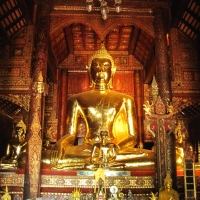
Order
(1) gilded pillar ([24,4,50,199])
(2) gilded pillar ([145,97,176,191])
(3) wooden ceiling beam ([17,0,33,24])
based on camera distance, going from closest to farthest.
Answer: (2) gilded pillar ([145,97,176,191]) < (1) gilded pillar ([24,4,50,199]) < (3) wooden ceiling beam ([17,0,33,24])

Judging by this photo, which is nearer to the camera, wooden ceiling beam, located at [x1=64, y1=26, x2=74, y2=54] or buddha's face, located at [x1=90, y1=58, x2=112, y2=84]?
buddha's face, located at [x1=90, y1=58, x2=112, y2=84]

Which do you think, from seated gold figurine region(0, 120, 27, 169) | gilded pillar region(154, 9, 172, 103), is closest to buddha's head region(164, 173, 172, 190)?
gilded pillar region(154, 9, 172, 103)

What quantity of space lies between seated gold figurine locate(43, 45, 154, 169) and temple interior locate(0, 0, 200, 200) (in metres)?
0.02

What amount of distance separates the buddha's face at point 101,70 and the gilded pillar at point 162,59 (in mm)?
910

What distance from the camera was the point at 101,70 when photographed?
5941 mm

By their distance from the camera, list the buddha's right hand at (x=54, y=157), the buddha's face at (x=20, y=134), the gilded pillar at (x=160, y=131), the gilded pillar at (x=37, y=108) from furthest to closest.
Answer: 1. the buddha's face at (x=20, y=134)
2. the buddha's right hand at (x=54, y=157)
3. the gilded pillar at (x=37, y=108)
4. the gilded pillar at (x=160, y=131)

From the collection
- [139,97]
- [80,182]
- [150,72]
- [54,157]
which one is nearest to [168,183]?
[80,182]

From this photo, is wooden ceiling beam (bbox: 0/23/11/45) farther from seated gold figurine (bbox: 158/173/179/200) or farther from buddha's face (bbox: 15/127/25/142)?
seated gold figurine (bbox: 158/173/179/200)

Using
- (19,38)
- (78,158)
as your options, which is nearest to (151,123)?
(78,158)

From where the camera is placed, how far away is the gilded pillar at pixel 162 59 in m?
5.21

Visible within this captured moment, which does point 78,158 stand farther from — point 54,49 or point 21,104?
point 54,49

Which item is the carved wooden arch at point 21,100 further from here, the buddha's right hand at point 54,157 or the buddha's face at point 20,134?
the buddha's right hand at point 54,157

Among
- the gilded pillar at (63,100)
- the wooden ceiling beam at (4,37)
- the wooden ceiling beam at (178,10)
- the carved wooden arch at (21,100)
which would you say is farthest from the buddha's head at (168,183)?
the gilded pillar at (63,100)

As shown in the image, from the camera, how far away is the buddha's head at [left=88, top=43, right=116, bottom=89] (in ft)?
19.5
